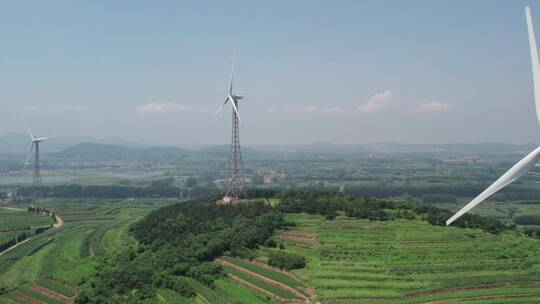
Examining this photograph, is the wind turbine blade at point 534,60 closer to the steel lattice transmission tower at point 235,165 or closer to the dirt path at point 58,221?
the steel lattice transmission tower at point 235,165

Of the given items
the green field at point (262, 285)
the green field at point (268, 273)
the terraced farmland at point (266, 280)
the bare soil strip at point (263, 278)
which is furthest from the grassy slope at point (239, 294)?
the green field at point (268, 273)

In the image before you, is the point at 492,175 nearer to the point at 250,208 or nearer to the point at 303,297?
the point at 250,208

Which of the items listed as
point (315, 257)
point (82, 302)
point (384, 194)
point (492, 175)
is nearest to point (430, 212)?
point (315, 257)

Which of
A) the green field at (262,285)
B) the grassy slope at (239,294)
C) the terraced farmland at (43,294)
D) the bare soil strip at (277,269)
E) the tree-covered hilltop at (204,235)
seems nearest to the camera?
the grassy slope at (239,294)

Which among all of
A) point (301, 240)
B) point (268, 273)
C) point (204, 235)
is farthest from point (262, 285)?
point (204, 235)

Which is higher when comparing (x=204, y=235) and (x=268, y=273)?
(x=204, y=235)

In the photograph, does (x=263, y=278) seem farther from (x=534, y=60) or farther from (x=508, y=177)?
(x=534, y=60)
